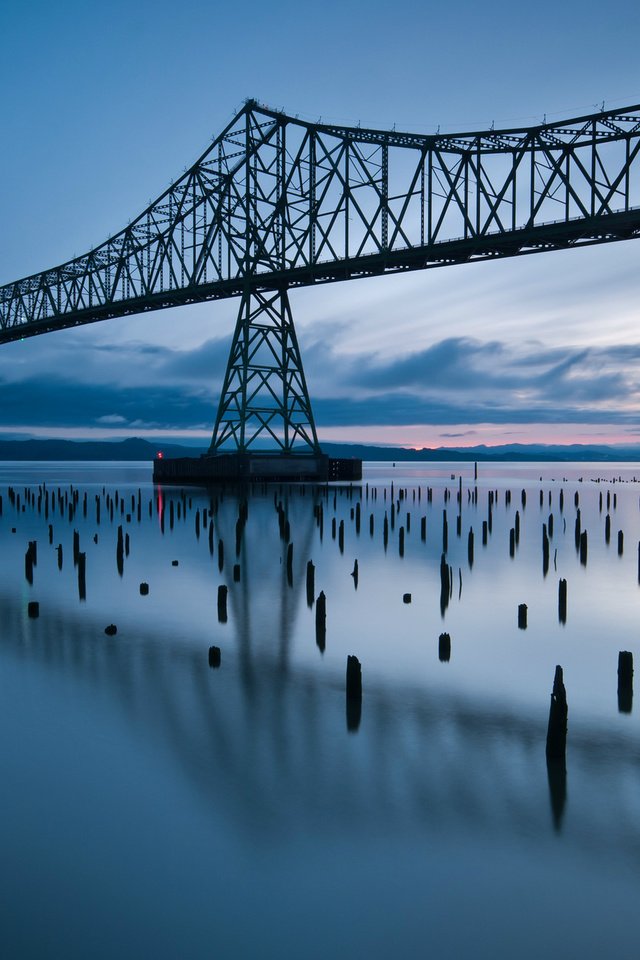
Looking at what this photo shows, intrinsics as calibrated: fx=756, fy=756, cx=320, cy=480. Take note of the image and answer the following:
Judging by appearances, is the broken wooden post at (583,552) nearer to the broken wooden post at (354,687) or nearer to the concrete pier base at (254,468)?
the broken wooden post at (354,687)

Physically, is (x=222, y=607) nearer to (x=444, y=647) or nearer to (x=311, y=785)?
(x=444, y=647)

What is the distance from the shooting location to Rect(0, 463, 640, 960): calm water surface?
19.1ft

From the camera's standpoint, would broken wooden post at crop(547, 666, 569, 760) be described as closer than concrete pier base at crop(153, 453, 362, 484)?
Yes

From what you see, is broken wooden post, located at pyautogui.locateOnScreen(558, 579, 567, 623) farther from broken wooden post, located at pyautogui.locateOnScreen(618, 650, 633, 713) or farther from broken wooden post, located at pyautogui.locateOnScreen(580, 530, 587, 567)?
broken wooden post, located at pyautogui.locateOnScreen(580, 530, 587, 567)

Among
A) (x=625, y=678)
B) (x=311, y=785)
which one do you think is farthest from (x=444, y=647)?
(x=311, y=785)

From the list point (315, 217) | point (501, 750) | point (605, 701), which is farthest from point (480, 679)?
point (315, 217)

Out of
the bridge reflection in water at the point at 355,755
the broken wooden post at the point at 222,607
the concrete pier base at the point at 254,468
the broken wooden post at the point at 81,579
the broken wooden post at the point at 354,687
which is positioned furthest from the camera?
the concrete pier base at the point at 254,468

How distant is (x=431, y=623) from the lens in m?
16.9

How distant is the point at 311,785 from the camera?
326 inches

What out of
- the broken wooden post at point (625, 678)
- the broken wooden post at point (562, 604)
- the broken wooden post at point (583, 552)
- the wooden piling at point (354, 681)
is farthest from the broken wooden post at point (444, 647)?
the broken wooden post at point (583, 552)

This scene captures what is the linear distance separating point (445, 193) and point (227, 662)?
43.5 metres

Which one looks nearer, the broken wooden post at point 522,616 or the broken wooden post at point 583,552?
the broken wooden post at point 522,616

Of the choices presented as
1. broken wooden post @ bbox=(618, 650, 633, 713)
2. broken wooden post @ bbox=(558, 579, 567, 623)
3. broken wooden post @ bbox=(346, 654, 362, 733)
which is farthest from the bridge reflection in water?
broken wooden post @ bbox=(558, 579, 567, 623)

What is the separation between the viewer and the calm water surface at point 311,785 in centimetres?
581
